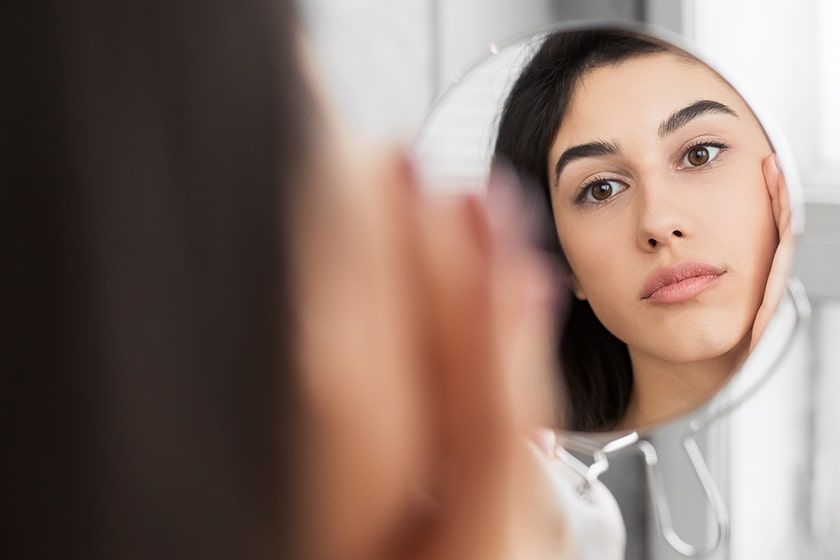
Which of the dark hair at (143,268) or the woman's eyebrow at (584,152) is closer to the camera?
the dark hair at (143,268)

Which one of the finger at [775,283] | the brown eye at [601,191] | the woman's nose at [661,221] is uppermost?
the brown eye at [601,191]

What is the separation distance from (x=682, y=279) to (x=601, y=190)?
2.3 inches

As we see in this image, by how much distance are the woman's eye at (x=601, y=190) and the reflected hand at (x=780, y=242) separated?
7cm

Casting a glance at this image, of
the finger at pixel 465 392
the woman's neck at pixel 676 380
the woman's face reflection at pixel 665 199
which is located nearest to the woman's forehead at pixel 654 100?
the woman's face reflection at pixel 665 199

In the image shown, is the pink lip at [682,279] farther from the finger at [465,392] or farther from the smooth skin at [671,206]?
the finger at [465,392]

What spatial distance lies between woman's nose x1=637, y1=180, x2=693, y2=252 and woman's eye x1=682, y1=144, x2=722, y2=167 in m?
0.02

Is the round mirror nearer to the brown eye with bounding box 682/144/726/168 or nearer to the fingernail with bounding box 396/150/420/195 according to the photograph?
the brown eye with bounding box 682/144/726/168

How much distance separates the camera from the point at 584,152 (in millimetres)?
511

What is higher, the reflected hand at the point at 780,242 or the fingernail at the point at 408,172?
the fingernail at the point at 408,172

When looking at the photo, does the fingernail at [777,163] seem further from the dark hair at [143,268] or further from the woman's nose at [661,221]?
the dark hair at [143,268]

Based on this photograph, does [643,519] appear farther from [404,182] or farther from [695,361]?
[404,182]

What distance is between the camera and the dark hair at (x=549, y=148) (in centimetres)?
51

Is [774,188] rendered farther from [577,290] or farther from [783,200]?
[577,290]

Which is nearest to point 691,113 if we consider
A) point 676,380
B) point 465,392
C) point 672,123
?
point 672,123
